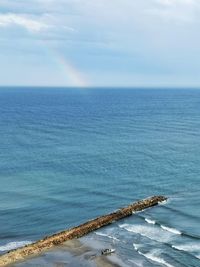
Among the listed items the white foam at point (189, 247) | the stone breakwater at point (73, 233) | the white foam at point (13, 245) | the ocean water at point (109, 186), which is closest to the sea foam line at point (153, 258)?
the ocean water at point (109, 186)

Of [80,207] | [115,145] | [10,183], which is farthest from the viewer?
[115,145]

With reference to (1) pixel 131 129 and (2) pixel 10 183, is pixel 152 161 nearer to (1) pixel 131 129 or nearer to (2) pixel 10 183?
(2) pixel 10 183

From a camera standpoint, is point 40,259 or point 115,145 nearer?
point 40,259

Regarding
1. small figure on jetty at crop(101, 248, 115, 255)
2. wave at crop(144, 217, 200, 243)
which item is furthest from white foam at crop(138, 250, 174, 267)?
wave at crop(144, 217, 200, 243)

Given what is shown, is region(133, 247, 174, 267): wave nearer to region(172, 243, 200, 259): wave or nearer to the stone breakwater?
region(172, 243, 200, 259): wave

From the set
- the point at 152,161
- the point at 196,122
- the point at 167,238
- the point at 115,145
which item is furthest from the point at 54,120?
the point at 167,238

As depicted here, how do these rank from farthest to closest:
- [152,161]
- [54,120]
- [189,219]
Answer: [54,120] → [152,161] → [189,219]

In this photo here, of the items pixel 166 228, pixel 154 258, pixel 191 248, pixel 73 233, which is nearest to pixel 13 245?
pixel 73 233

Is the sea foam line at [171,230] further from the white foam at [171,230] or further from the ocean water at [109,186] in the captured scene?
the ocean water at [109,186]
